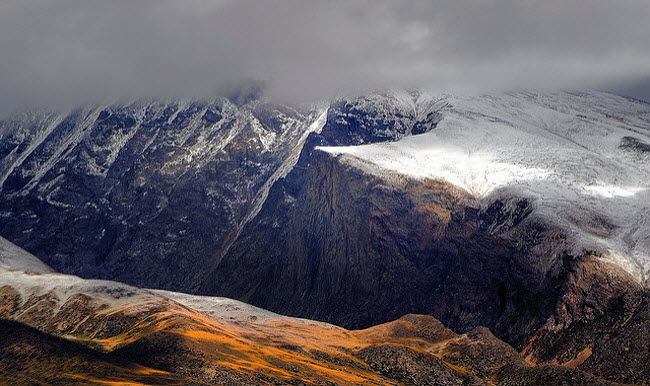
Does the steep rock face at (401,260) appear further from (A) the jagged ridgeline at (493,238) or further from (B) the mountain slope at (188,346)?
(B) the mountain slope at (188,346)

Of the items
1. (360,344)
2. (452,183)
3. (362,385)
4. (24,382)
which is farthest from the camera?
(452,183)

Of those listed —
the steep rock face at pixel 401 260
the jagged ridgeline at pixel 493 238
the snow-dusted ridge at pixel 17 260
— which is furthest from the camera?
the snow-dusted ridge at pixel 17 260

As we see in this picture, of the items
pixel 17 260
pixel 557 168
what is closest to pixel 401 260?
pixel 557 168

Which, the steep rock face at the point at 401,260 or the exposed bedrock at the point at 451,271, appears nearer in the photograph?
the exposed bedrock at the point at 451,271

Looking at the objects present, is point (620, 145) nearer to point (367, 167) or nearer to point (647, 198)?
point (647, 198)

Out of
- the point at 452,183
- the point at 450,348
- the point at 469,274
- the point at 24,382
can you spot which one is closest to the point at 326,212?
the point at 452,183

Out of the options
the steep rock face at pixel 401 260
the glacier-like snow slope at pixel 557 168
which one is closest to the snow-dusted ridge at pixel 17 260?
the steep rock face at pixel 401 260

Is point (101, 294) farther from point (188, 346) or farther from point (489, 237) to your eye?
point (489, 237)

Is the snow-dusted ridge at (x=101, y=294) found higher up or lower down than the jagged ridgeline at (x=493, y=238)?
lower down
